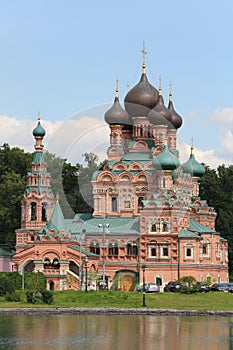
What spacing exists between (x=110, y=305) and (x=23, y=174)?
3230cm

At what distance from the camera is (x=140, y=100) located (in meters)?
74.1

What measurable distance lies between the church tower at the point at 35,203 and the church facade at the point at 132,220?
7 centimetres

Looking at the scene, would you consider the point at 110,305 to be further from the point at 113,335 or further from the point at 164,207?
the point at 164,207

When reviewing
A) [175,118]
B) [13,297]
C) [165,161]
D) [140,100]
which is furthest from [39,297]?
[175,118]

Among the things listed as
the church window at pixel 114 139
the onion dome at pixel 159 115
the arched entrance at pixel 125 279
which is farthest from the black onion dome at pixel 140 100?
the arched entrance at pixel 125 279

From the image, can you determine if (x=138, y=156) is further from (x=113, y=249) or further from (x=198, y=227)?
(x=113, y=249)

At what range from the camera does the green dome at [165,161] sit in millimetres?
68938

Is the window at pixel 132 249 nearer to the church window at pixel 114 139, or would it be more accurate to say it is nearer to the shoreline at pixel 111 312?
the church window at pixel 114 139

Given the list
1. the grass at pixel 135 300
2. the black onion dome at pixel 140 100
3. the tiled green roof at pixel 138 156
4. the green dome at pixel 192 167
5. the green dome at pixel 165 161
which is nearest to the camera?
the grass at pixel 135 300

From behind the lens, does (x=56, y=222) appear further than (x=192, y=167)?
No

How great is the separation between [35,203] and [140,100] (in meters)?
10.2

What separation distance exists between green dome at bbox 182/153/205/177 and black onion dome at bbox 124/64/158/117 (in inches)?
193

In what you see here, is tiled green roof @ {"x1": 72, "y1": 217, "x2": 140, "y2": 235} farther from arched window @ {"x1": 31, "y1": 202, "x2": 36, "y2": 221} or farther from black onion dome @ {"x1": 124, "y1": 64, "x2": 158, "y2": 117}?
black onion dome @ {"x1": 124, "y1": 64, "x2": 158, "y2": 117}

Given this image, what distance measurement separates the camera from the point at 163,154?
69.4m
